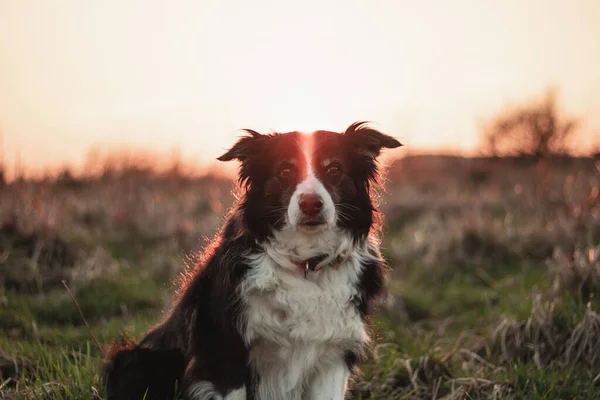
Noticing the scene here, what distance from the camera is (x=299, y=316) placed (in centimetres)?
334

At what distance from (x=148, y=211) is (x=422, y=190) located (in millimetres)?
9609

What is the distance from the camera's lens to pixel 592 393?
4008 mm

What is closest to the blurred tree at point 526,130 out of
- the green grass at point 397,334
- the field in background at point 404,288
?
the field in background at point 404,288

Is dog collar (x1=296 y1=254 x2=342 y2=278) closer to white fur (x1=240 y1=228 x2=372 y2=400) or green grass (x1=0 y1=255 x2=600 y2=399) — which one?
white fur (x1=240 y1=228 x2=372 y2=400)

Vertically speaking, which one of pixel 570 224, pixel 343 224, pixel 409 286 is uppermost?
pixel 343 224

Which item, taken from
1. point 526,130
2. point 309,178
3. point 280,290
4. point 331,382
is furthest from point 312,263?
point 526,130

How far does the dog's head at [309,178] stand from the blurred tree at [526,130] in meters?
18.2

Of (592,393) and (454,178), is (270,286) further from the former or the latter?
(454,178)

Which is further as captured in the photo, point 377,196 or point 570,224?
point 570,224

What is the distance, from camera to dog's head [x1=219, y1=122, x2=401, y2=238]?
132 inches

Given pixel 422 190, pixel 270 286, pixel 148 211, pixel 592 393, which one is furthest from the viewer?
pixel 422 190

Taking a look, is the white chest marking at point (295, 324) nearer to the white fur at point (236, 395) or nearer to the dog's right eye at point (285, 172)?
the white fur at point (236, 395)

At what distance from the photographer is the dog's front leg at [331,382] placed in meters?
3.41

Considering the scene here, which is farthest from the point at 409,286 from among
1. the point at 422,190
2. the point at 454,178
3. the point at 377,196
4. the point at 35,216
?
the point at 454,178
